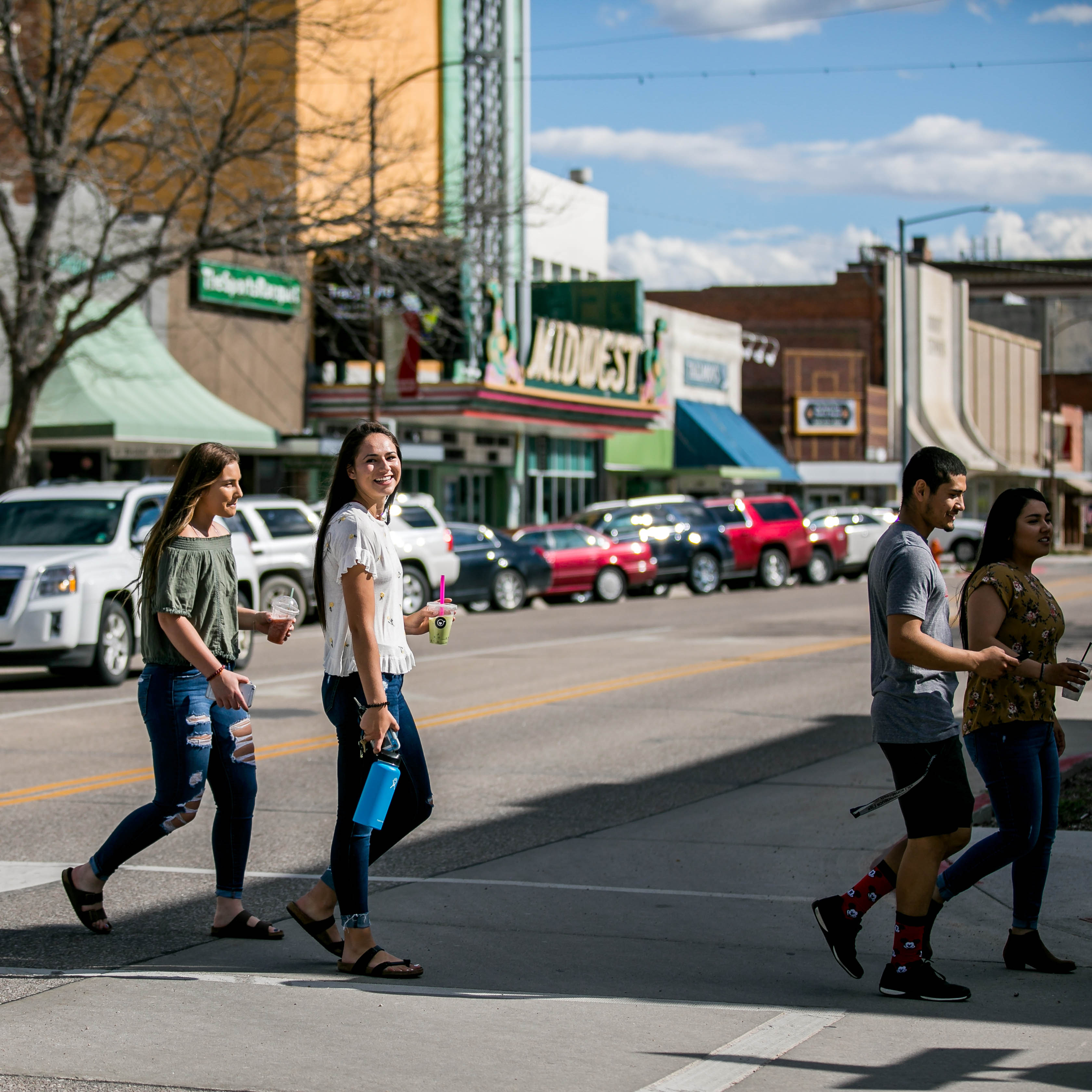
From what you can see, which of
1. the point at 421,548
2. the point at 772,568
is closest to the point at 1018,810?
the point at 421,548

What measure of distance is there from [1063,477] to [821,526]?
Result: 44.7m

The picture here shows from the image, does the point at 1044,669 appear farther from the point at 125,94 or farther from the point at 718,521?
the point at 718,521

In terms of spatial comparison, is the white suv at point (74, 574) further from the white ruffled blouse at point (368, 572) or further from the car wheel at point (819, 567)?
the car wheel at point (819, 567)

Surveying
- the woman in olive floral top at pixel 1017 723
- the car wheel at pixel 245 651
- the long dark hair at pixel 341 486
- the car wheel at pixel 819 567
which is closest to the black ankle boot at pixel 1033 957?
the woman in olive floral top at pixel 1017 723

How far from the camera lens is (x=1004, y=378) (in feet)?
243

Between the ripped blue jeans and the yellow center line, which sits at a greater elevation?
the ripped blue jeans

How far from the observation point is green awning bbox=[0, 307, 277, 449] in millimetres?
26031

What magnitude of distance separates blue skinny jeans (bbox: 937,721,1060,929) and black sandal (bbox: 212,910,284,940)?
2550 millimetres

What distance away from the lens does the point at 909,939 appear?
17.4 feet

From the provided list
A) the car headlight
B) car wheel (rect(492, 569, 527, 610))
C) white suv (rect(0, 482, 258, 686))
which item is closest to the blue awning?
car wheel (rect(492, 569, 527, 610))

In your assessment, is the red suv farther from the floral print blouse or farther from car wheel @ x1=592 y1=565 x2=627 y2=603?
the floral print blouse

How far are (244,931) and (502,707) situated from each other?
290 inches

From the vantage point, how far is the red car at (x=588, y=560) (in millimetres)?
27172

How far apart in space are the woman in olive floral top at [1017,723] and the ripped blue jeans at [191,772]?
262 centimetres
